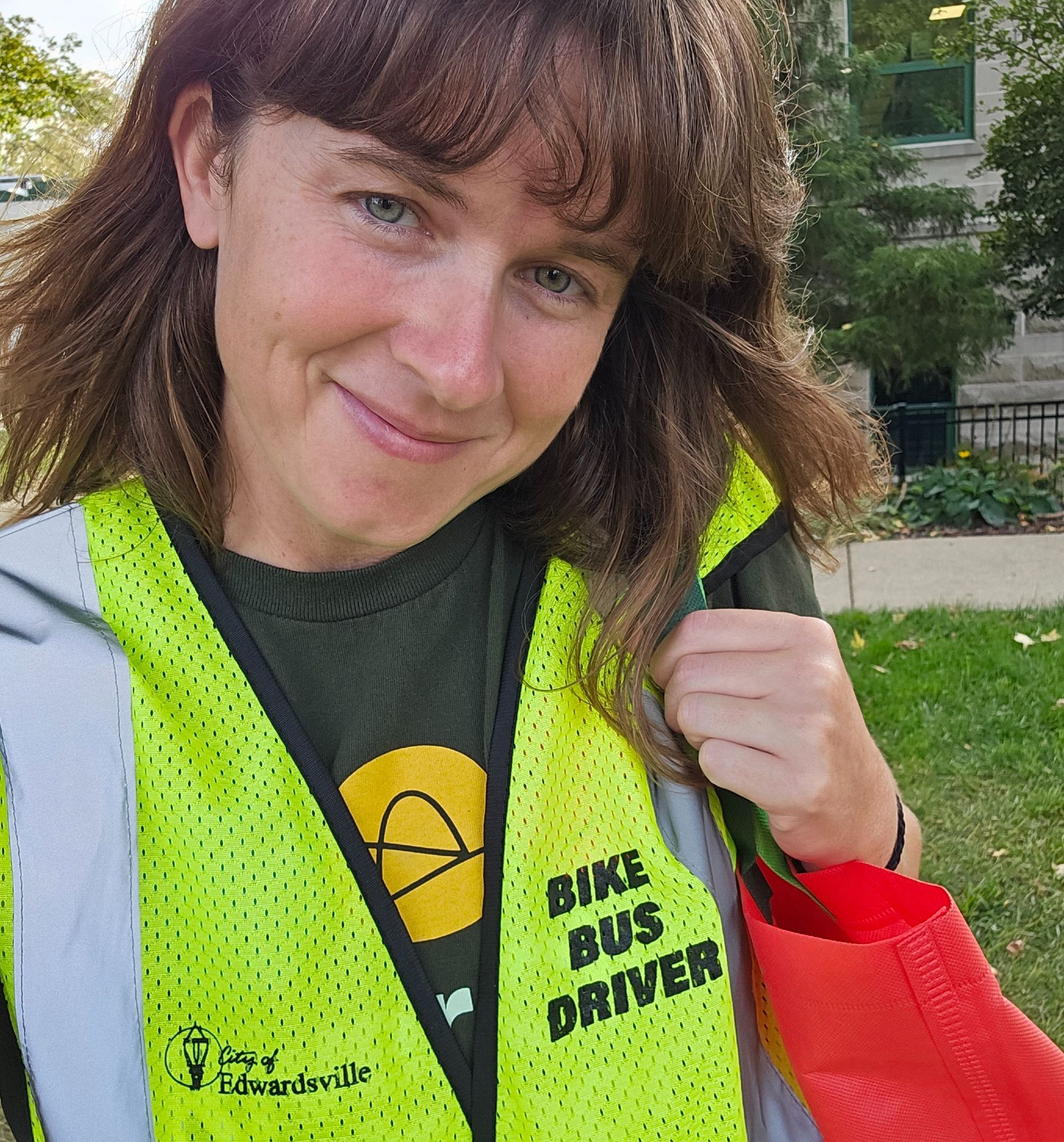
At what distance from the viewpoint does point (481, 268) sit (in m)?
1.19

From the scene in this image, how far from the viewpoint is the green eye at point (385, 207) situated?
1.18 metres

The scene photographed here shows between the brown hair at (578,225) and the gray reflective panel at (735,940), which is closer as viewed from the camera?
the brown hair at (578,225)

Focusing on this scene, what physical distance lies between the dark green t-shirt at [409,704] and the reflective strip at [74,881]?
0.23 metres

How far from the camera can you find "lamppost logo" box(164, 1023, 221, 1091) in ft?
3.63

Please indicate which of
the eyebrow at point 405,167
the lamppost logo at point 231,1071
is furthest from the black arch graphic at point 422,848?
the eyebrow at point 405,167

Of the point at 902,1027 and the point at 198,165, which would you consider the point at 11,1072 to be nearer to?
the point at 902,1027

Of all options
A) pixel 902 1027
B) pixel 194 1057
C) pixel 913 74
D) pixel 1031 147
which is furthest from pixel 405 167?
pixel 913 74

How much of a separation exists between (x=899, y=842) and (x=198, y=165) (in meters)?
1.26

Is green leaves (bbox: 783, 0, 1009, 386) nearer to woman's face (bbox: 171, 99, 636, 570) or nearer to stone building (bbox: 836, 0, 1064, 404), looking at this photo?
stone building (bbox: 836, 0, 1064, 404)

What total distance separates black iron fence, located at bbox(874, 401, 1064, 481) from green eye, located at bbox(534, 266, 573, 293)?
25.0 ft

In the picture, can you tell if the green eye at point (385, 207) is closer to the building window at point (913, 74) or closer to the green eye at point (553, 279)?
the green eye at point (553, 279)

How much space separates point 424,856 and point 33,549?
0.56m

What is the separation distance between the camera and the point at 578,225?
1227 millimetres

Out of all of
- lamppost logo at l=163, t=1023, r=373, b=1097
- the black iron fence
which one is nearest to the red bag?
lamppost logo at l=163, t=1023, r=373, b=1097
